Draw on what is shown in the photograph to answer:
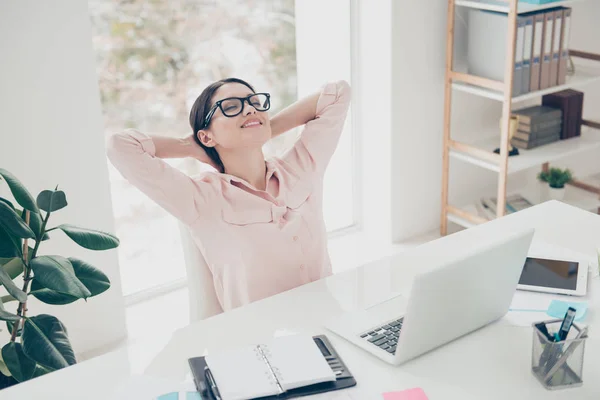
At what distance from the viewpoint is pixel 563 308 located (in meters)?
1.76

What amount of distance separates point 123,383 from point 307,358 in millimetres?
359

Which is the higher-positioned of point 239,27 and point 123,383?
point 239,27

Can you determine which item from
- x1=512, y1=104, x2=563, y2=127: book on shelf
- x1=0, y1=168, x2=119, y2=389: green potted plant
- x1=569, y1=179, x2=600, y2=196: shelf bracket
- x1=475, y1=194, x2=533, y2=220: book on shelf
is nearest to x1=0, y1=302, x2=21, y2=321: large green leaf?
x1=0, y1=168, x2=119, y2=389: green potted plant

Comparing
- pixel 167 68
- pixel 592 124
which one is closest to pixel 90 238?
pixel 167 68

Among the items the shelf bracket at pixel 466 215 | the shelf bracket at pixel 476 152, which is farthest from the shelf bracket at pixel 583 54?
the shelf bracket at pixel 466 215

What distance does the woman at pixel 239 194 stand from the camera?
74.7 inches

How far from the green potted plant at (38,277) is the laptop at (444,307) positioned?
0.73 meters

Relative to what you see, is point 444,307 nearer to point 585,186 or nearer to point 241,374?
point 241,374

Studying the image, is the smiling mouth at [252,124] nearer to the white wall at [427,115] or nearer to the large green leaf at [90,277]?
the large green leaf at [90,277]

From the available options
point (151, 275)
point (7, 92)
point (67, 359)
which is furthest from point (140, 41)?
point (67, 359)

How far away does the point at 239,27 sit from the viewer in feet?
11.1

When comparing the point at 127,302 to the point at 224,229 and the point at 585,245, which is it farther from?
the point at 585,245

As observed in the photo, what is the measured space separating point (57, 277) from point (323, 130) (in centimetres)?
80

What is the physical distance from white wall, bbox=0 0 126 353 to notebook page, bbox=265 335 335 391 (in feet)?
4.48
